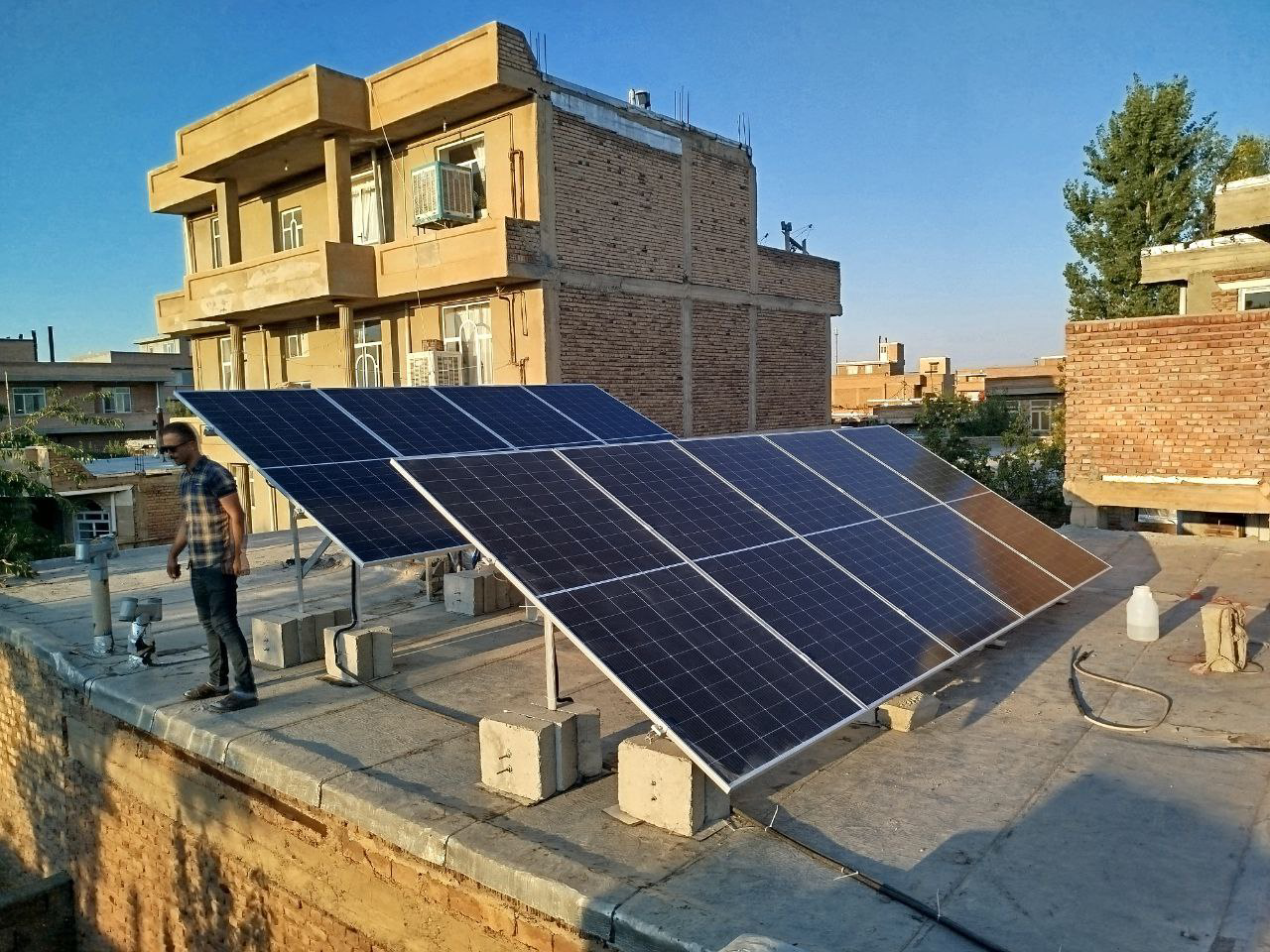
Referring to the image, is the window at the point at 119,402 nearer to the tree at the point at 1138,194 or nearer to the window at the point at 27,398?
the window at the point at 27,398

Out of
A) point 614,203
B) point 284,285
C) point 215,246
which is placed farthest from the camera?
point 215,246

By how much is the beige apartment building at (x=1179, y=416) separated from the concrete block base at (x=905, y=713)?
27.4ft

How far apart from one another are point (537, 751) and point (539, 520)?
1.36 metres

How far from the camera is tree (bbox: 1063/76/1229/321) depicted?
28938 millimetres

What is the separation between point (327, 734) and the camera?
6.18 metres

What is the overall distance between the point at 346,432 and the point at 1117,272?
28.8 m

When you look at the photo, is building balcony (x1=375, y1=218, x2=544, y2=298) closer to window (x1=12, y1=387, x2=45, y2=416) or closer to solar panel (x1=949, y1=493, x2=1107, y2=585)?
solar panel (x1=949, y1=493, x2=1107, y2=585)

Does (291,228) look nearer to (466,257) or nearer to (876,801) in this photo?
(466,257)

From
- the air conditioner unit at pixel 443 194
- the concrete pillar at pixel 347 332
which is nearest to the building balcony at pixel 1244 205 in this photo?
the air conditioner unit at pixel 443 194

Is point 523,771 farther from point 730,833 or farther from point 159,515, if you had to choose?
point 159,515

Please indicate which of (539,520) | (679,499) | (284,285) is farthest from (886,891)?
(284,285)

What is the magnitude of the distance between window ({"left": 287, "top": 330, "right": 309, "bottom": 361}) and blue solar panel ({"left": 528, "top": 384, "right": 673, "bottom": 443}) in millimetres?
15286

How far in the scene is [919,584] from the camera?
6828 millimetres

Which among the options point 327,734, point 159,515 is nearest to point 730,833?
point 327,734
